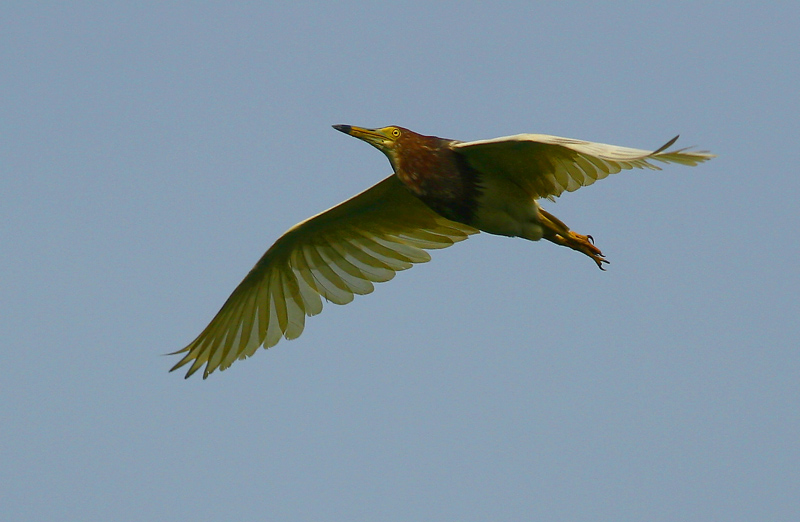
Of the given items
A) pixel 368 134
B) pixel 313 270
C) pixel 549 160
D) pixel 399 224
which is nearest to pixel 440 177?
pixel 368 134

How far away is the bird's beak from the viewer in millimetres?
9227

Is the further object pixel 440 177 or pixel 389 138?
pixel 389 138

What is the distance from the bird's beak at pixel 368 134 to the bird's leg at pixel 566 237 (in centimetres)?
152

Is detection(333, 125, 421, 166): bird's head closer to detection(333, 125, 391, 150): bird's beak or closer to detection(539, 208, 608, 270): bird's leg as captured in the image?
detection(333, 125, 391, 150): bird's beak

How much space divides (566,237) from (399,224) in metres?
1.85

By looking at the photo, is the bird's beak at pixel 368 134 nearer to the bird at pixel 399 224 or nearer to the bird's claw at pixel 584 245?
the bird at pixel 399 224

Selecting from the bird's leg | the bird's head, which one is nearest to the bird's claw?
the bird's leg

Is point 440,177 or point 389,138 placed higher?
point 389,138

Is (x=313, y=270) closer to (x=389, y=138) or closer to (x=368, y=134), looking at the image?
(x=368, y=134)

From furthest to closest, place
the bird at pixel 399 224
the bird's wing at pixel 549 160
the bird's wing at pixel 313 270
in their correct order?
the bird's wing at pixel 313 270, the bird at pixel 399 224, the bird's wing at pixel 549 160

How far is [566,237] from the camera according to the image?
9680mm

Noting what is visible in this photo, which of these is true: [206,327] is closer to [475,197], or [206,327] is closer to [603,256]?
[475,197]

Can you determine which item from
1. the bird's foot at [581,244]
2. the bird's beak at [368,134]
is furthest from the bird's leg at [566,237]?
the bird's beak at [368,134]

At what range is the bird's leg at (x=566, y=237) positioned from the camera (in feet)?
31.4
